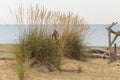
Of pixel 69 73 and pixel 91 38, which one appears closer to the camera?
pixel 69 73

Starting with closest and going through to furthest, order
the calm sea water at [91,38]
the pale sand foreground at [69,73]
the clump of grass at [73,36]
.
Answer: the pale sand foreground at [69,73]
the calm sea water at [91,38]
the clump of grass at [73,36]

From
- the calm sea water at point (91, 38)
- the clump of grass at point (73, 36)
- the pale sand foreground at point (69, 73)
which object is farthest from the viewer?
the clump of grass at point (73, 36)

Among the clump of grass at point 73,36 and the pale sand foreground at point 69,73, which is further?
the clump of grass at point 73,36

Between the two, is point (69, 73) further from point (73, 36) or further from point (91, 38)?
point (91, 38)

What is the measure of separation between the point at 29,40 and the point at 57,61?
1.04 meters

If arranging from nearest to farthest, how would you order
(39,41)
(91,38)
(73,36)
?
(39,41)
(73,36)
(91,38)

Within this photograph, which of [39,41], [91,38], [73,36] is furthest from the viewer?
[91,38]

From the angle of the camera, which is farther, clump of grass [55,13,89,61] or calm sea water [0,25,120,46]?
clump of grass [55,13,89,61]

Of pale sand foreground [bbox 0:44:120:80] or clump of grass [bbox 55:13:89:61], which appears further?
clump of grass [bbox 55:13:89:61]

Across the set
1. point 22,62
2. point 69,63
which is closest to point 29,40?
point 22,62

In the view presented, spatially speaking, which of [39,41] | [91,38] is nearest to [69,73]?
[39,41]

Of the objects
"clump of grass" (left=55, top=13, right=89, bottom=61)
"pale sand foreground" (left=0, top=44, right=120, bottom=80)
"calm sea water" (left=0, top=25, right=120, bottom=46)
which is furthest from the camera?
"clump of grass" (left=55, top=13, right=89, bottom=61)

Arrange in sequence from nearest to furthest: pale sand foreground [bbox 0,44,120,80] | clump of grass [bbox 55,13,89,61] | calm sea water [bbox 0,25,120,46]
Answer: pale sand foreground [bbox 0,44,120,80] → calm sea water [bbox 0,25,120,46] → clump of grass [bbox 55,13,89,61]

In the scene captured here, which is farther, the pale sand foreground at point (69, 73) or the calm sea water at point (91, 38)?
the calm sea water at point (91, 38)
